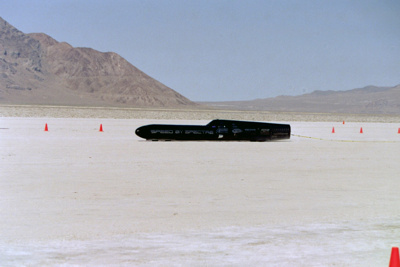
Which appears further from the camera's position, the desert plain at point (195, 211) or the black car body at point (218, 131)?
the black car body at point (218, 131)

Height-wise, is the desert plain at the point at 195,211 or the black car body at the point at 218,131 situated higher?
the black car body at the point at 218,131

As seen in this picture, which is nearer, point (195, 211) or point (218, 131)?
point (195, 211)

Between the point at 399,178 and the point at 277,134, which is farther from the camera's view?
the point at 277,134

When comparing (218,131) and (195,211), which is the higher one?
(218,131)

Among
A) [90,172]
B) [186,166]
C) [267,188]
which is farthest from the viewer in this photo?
[186,166]

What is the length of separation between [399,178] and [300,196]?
5.18m

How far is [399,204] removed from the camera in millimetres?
12555

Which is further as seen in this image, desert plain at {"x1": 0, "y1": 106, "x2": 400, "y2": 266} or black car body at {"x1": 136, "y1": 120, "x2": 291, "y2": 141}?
black car body at {"x1": 136, "y1": 120, "x2": 291, "y2": 141}

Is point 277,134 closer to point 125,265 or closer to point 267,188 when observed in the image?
point 267,188

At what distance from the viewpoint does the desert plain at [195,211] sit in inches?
320

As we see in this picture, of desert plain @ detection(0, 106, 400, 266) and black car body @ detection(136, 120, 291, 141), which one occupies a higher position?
black car body @ detection(136, 120, 291, 141)

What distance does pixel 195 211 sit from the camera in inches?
445

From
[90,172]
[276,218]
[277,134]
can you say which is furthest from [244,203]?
[277,134]

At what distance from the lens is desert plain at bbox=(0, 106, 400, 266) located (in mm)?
8133
